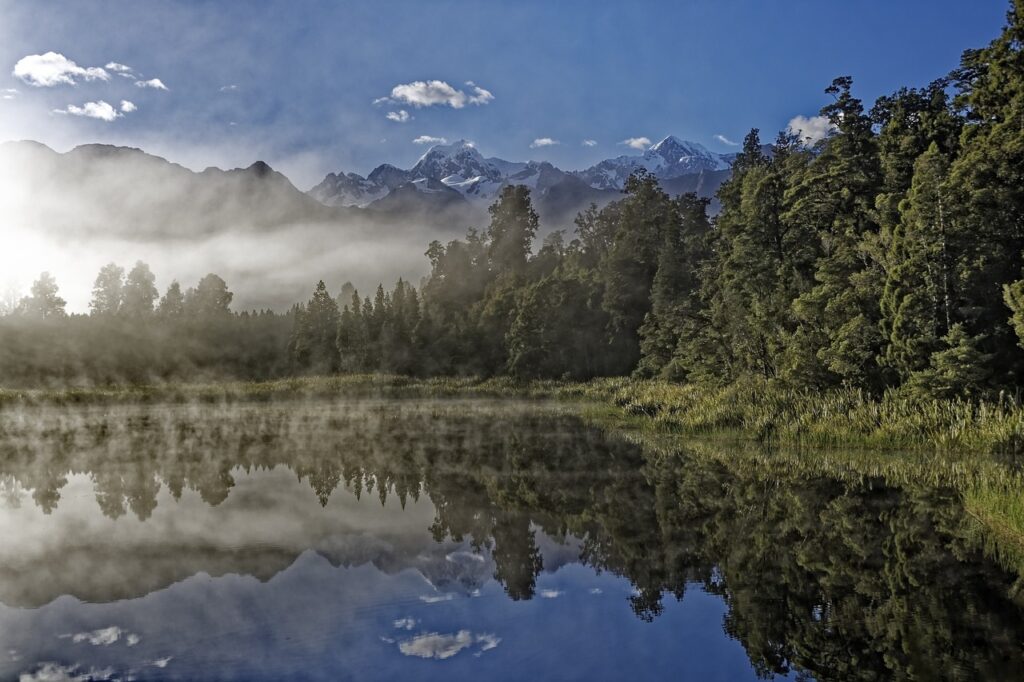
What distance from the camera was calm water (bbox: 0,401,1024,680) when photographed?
754 centimetres

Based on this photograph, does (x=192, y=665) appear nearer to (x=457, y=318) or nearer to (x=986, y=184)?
(x=986, y=184)

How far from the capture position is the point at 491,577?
10.6 m

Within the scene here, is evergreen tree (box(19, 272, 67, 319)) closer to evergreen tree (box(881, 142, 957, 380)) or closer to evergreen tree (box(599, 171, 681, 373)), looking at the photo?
evergreen tree (box(599, 171, 681, 373))

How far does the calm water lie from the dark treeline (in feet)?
57.3

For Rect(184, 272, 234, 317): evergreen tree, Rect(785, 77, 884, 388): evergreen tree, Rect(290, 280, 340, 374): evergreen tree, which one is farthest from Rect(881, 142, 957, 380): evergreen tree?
Rect(184, 272, 234, 317): evergreen tree

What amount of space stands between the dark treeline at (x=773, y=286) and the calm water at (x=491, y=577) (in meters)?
17.5

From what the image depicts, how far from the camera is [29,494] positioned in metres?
17.4

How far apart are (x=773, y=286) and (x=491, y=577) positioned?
48.5 meters

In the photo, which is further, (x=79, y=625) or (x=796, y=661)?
(x=79, y=625)

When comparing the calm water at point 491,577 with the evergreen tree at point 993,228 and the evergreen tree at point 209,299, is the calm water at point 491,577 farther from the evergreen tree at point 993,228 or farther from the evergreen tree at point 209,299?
the evergreen tree at point 209,299

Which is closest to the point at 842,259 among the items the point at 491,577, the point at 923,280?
the point at 923,280

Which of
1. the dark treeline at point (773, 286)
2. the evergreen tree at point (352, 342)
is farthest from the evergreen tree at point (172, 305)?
the evergreen tree at point (352, 342)

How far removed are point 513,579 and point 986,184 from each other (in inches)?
1260

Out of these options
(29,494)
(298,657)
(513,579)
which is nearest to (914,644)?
(513,579)
